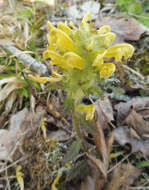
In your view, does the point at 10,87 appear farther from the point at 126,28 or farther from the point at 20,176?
the point at 126,28

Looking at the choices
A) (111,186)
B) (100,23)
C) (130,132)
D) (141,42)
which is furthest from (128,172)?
(100,23)

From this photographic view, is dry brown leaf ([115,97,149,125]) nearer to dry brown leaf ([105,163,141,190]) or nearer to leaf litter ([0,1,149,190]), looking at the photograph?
leaf litter ([0,1,149,190])

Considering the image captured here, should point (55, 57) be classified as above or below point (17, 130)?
above

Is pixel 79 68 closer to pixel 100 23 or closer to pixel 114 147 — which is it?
pixel 114 147

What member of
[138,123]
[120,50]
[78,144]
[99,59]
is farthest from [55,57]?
[138,123]

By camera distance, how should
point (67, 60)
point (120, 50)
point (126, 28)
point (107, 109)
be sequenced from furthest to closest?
point (126, 28), point (107, 109), point (120, 50), point (67, 60)

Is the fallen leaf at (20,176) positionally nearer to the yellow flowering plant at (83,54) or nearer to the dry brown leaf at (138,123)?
the yellow flowering plant at (83,54)

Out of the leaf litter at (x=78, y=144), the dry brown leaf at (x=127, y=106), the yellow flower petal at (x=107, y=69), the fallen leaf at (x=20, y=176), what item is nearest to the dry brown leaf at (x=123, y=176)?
the leaf litter at (x=78, y=144)

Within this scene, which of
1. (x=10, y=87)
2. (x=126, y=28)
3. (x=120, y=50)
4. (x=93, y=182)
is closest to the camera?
(x=120, y=50)
